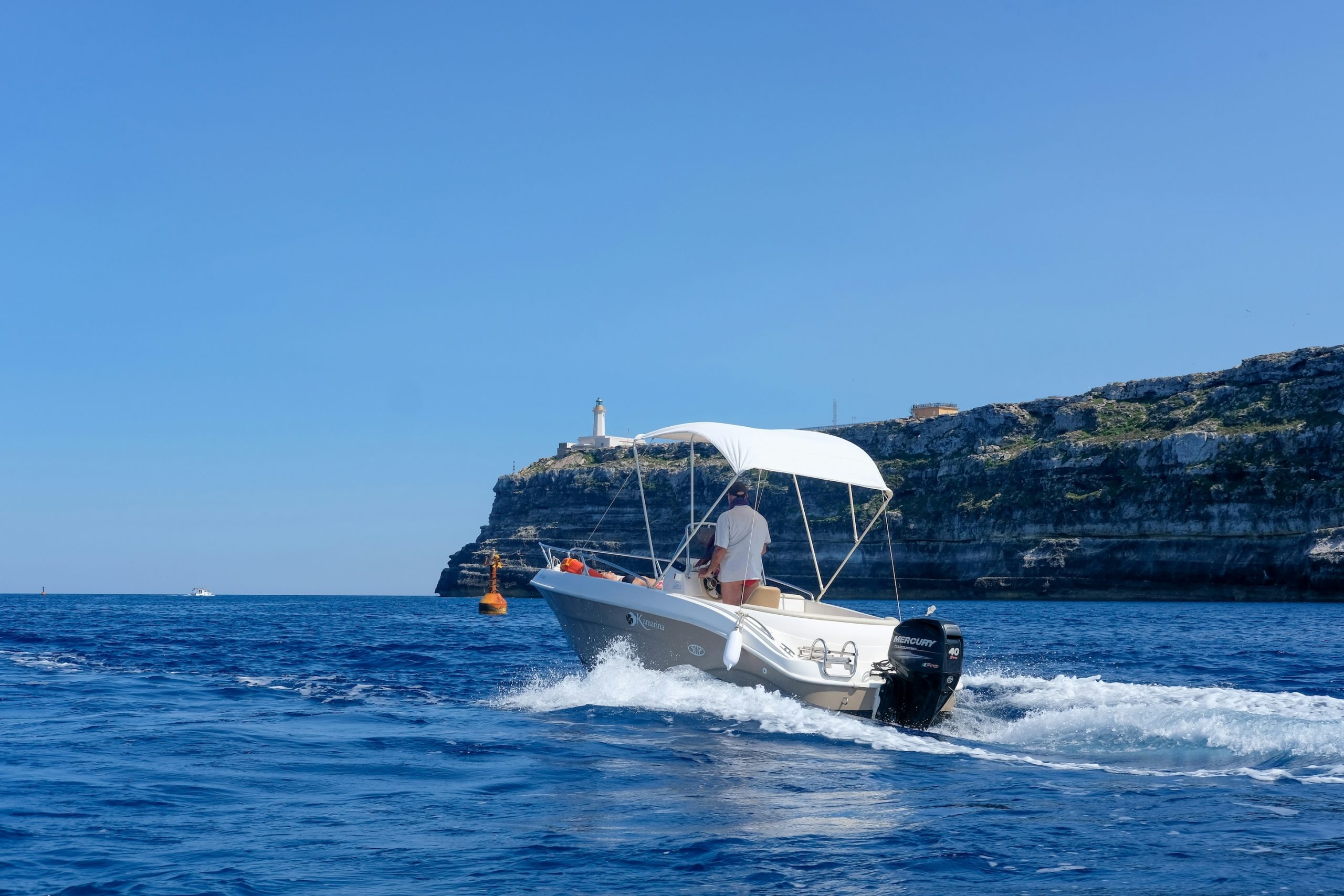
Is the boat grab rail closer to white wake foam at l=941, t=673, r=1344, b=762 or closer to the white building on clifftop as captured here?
white wake foam at l=941, t=673, r=1344, b=762

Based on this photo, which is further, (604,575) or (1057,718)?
(604,575)

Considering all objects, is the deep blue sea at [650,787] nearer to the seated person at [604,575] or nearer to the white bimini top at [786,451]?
the seated person at [604,575]

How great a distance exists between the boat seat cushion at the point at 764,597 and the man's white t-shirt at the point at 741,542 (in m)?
0.19

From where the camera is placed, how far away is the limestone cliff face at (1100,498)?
221 ft

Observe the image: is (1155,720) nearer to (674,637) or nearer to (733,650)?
(733,650)

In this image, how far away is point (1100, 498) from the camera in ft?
251

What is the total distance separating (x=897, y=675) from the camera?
38.4 feet

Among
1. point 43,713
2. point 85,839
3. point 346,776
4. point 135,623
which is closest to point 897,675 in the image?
point 346,776

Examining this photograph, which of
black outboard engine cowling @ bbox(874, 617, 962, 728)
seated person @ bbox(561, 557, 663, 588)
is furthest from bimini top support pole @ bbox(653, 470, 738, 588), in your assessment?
black outboard engine cowling @ bbox(874, 617, 962, 728)

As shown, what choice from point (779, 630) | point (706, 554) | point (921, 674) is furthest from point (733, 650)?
point (706, 554)

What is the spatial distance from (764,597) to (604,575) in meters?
2.65

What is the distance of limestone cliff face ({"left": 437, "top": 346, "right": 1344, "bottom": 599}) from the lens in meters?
67.3

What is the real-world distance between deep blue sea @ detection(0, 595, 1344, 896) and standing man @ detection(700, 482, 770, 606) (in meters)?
1.27

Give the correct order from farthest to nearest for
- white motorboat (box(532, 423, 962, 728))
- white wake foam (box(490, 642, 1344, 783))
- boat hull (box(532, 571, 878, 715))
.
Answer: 1. boat hull (box(532, 571, 878, 715))
2. white motorboat (box(532, 423, 962, 728))
3. white wake foam (box(490, 642, 1344, 783))
